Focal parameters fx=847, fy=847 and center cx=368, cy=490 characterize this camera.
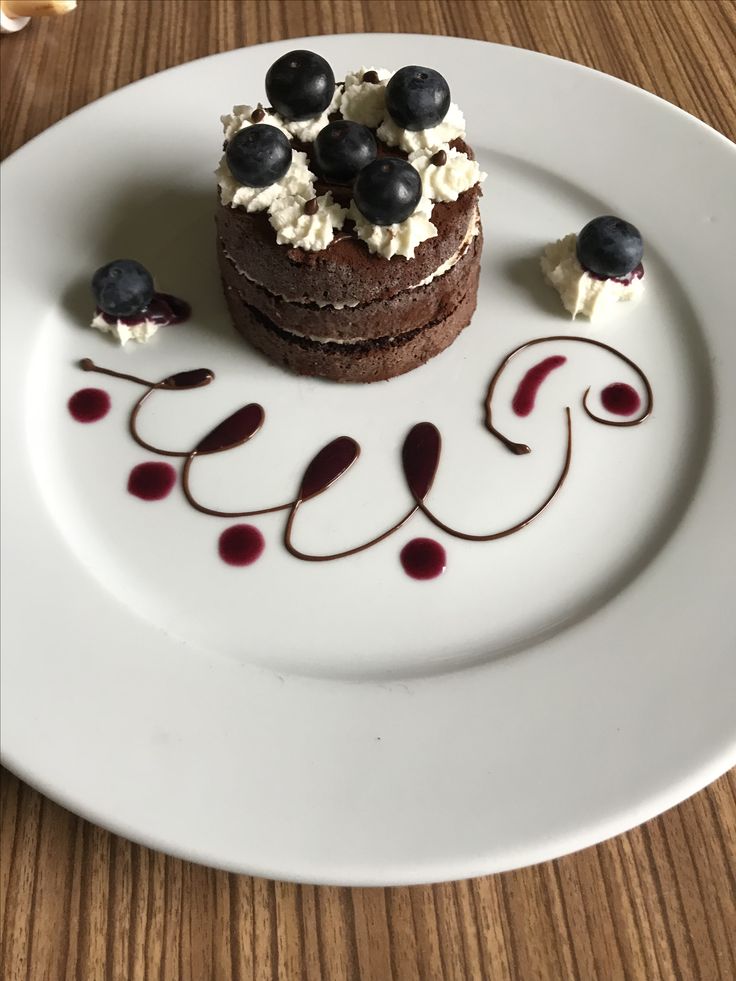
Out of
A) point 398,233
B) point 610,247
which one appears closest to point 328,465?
point 398,233

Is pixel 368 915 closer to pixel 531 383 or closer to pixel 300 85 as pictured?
pixel 531 383

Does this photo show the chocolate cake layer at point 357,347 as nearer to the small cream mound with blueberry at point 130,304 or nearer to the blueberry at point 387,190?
the small cream mound with blueberry at point 130,304

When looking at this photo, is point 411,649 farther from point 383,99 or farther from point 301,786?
point 383,99

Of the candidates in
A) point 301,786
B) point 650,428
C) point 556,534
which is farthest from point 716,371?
point 301,786

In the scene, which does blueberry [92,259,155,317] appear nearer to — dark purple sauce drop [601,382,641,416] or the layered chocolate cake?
the layered chocolate cake

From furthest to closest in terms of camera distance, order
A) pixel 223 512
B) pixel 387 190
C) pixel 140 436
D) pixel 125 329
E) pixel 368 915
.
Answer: pixel 125 329 → pixel 140 436 → pixel 223 512 → pixel 387 190 → pixel 368 915
